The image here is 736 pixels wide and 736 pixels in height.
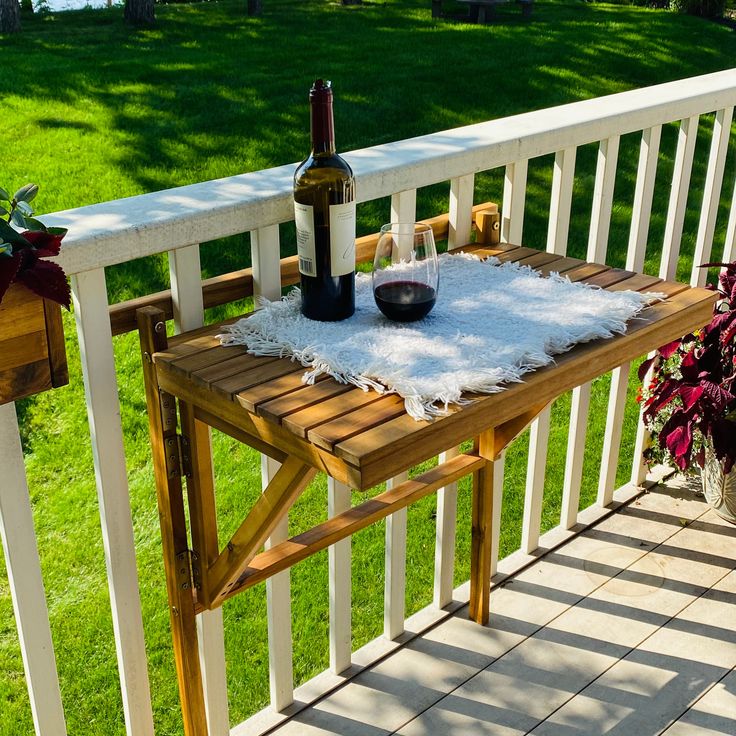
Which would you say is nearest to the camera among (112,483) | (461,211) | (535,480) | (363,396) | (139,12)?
(363,396)

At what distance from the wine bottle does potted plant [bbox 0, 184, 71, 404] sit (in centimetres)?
39

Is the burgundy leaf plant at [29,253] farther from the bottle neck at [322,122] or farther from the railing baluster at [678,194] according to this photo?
the railing baluster at [678,194]

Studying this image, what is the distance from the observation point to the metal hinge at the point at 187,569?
5.56 ft

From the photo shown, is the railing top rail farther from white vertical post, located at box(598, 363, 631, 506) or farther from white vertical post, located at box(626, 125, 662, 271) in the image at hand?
white vertical post, located at box(598, 363, 631, 506)

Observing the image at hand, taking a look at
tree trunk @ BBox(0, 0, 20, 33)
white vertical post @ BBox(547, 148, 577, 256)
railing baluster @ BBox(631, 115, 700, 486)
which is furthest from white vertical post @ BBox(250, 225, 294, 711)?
tree trunk @ BBox(0, 0, 20, 33)

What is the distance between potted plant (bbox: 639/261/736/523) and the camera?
8.11 feet

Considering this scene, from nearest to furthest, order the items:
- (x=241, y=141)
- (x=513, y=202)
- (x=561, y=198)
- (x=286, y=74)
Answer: (x=513, y=202) → (x=561, y=198) → (x=241, y=141) → (x=286, y=74)

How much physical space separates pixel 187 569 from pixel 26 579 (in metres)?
0.27

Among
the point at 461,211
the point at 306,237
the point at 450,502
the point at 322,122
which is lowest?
the point at 450,502

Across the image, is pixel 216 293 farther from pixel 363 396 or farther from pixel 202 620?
pixel 202 620

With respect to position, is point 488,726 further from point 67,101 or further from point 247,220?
point 67,101

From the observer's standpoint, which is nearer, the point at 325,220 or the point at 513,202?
the point at 325,220

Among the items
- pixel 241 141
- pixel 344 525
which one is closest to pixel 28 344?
pixel 344 525

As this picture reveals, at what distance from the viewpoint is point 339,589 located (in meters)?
2.11
